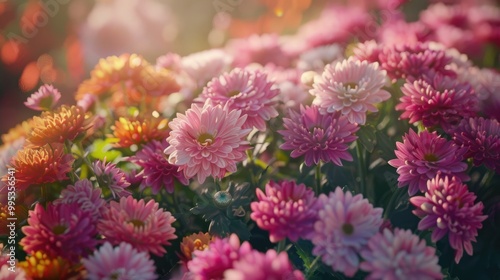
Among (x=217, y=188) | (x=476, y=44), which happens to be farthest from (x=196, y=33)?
(x=217, y=188)

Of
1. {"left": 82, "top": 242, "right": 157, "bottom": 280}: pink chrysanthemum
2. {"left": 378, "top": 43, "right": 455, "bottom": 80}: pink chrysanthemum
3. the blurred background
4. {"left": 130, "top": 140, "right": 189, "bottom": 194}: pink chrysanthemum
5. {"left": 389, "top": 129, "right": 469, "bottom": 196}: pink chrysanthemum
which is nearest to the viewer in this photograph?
{"left": 82, "top": 242, "right": 157, "bottom": 280}: pink chrysanthemum

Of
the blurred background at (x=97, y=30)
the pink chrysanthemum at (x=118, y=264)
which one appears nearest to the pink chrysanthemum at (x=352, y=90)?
the pink chrysanthemum at (x=118, y=264)

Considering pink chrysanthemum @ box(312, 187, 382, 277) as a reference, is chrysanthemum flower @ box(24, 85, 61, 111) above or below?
above

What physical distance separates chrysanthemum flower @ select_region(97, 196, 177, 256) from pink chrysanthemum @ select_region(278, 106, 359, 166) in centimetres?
28

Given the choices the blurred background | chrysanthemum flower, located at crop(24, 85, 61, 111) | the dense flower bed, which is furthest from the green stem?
the blurred background

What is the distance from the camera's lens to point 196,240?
3.15 ft

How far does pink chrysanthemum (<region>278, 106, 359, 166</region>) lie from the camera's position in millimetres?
1000

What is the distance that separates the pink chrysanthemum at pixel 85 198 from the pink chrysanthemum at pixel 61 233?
3 cm

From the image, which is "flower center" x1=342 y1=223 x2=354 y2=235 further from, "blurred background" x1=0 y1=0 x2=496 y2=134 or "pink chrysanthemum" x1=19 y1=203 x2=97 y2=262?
"blurred background" x1=0 y1=0 x2=496 y2=134

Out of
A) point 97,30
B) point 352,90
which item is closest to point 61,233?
point 352,90

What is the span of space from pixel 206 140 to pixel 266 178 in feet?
0.96

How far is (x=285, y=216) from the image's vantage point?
2.78 feet

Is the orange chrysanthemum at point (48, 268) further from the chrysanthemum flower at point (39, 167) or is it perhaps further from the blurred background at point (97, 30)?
the blurred background at point (97, 30)

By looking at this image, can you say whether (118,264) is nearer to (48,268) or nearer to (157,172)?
(48,268)
